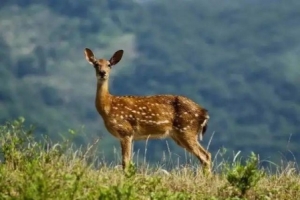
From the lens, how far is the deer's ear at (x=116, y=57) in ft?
45.9

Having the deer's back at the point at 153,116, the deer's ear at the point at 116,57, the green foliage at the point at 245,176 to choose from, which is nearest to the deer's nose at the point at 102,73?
the deer's ear at the point at 116,57

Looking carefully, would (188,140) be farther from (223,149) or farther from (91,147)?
(91,147)

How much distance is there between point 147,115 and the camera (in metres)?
14.1

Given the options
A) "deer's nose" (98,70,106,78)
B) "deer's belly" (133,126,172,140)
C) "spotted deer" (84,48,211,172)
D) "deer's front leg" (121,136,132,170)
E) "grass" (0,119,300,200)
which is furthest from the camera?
"deer's belly" (133,126,172,140)

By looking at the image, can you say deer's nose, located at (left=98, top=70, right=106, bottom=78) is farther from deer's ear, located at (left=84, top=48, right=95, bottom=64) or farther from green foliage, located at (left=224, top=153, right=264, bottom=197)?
green foliage, located at (left=224, top=153, right=264, bottom=197)

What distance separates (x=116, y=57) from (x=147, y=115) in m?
1.15

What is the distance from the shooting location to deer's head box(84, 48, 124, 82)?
13.9 metres

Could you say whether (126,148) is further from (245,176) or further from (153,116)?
(245,176)

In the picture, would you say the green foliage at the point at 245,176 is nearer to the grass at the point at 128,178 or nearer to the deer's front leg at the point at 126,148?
the grass at the point at 128,178

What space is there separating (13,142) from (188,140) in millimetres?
4952

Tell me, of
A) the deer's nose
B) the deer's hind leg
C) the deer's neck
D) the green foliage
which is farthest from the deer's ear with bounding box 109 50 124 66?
the green foliage

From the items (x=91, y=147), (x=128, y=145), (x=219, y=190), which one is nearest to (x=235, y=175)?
(x=219, y=190)

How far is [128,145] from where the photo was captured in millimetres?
13570

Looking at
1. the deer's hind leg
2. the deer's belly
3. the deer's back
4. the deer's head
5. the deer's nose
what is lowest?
the deer's hind leg
